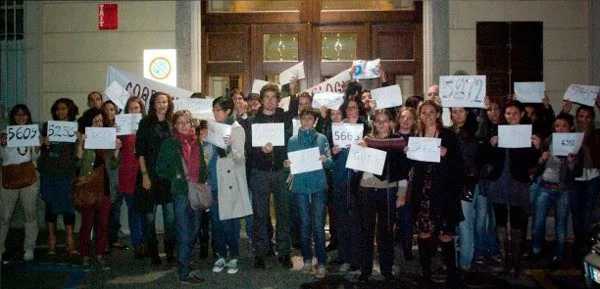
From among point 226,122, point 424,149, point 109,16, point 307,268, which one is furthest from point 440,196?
point 109,16

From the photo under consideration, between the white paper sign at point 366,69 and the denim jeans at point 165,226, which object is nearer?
the denim jeans at point 165,226

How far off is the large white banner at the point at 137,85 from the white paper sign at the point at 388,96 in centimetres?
298

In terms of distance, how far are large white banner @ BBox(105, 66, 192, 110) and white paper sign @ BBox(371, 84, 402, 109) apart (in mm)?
2984

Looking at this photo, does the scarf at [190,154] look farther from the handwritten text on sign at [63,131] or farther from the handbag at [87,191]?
the handwritten text on sign at [63,131]

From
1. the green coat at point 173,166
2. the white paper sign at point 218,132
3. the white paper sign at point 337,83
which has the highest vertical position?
the white paper sign at point 337,83

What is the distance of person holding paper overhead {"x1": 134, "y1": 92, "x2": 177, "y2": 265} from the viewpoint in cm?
705

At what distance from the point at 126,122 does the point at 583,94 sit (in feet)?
19.7

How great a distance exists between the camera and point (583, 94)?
766 cm

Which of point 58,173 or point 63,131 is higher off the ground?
point 63,131

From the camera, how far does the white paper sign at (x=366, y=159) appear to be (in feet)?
20.4

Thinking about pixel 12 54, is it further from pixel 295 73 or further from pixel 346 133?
pixel 346 133

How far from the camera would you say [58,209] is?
7.64 meters

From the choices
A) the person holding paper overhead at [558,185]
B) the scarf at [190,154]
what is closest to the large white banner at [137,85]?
the scarf at [190,154]

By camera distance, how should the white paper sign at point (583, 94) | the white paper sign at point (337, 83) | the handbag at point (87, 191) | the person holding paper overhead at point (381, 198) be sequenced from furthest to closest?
the white paper sign at point (337, 83)
the white paper sign at point (583, 94)
the handbag at point (87, 191)
the person holding paper overhead at point (381, 198)
